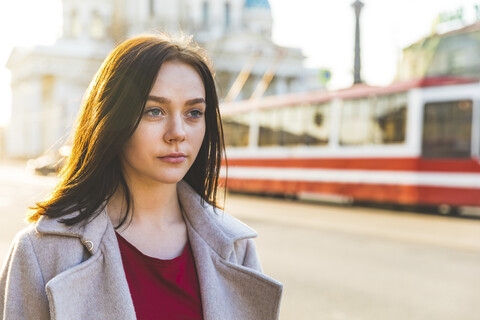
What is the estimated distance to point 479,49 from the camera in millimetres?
20406

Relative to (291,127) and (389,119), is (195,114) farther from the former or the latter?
(291,127)

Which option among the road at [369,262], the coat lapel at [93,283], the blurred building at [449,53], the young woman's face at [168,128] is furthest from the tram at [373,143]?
the coat lapel at [93,283]

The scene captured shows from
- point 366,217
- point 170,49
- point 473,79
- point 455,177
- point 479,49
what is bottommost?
point 366,217

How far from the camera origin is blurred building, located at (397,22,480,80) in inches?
808

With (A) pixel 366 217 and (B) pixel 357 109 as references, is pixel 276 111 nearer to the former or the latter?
(B) pixel 357 109

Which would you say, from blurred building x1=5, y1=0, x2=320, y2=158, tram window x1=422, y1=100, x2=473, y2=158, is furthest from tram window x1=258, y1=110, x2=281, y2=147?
blurred building x1=5, y1=0, x2=320, y2=158

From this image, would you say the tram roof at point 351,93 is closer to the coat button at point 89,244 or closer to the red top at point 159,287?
the red top at point 159,287

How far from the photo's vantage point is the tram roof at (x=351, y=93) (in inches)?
527

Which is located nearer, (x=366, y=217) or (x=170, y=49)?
(x=170, y=49)

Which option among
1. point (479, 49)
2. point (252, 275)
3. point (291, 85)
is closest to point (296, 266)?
point (252, 275)

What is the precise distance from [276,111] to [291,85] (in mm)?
51345

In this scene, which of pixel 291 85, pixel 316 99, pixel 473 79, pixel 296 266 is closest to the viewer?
pixel 296 266

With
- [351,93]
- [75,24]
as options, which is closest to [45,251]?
[351,93]

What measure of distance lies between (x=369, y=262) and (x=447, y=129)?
6.62m
